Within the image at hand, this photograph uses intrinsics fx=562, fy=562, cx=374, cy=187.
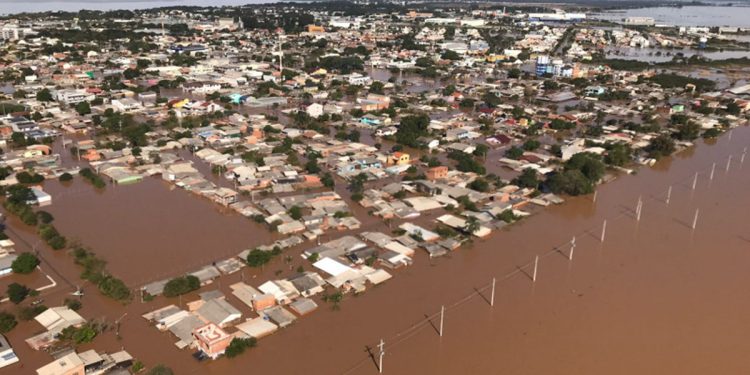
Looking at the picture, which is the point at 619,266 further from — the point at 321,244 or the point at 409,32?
the point at 409,32

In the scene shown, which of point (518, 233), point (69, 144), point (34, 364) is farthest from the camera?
point (69, 144)

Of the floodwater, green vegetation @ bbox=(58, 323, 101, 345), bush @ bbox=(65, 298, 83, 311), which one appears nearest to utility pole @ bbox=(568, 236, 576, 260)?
green vegetation @ bbox=(58, 323, 101, 345)

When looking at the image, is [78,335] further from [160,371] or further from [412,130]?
[412,130]

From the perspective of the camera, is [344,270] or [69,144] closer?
[344,270]

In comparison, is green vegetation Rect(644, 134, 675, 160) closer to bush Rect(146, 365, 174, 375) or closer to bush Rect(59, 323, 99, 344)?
bush Rect(146, 365, 174, 375)

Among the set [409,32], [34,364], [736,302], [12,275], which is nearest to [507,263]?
[736,302]

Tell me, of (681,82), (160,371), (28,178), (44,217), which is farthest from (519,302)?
(681,82)
